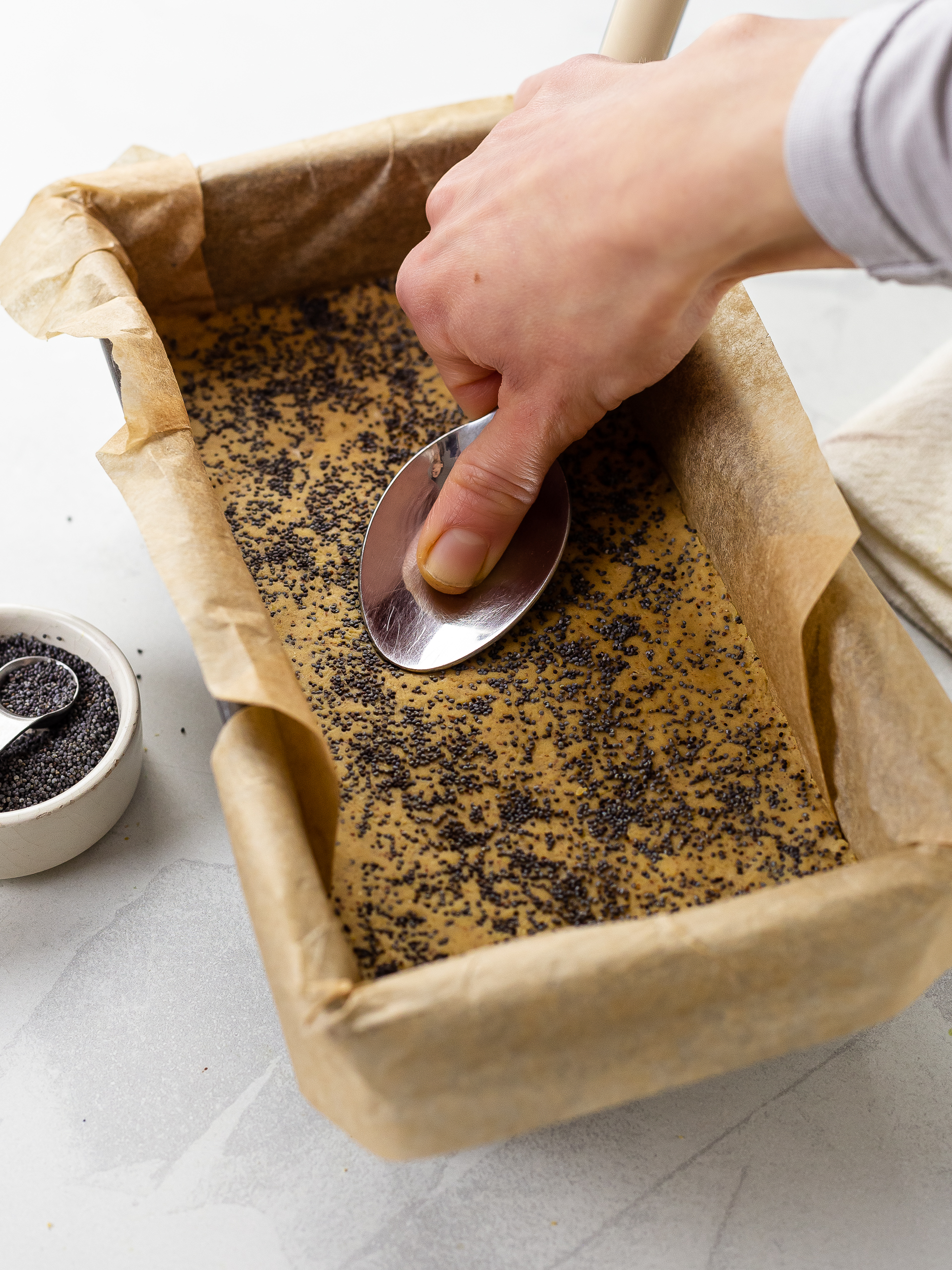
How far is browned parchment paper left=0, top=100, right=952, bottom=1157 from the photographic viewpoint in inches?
27.6

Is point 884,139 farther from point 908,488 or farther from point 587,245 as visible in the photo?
point 908,488

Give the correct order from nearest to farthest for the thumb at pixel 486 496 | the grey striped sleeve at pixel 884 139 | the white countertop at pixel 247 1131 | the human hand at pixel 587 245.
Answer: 1. the grey striped sleeve at pixel 884 139
2. the human hand at pixel 587 245
3. the white countertop at pixel 247 1131
4. the thumb at pixel 486 496

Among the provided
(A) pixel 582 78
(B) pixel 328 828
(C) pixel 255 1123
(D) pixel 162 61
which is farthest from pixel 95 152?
(C) pixel 255 1123

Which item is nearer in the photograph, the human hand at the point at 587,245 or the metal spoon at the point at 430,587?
the human hand at the point at 587,245

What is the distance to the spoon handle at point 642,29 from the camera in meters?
1.14

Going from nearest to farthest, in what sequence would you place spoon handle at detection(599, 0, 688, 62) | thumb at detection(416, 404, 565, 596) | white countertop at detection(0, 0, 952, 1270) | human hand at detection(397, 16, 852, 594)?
human hand at detection(397, 16, 852, 594) → white countertop at detection(0, 0, 952, 1270) → thumb at detection(416, 404, 565, 596) → spoon handle at detection(599, 0, 688, 62)

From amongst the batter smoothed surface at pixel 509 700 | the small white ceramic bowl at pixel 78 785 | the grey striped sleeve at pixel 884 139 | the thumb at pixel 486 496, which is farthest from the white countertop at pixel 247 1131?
the grey striped sleeve at pixel 884 139

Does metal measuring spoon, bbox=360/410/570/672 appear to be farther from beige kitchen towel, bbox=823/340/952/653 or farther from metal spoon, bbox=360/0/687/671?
beige kitchen towel, bbox=823/340/952/653

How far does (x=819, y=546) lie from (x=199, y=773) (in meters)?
0.66

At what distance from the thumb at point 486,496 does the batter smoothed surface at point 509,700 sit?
95 mm

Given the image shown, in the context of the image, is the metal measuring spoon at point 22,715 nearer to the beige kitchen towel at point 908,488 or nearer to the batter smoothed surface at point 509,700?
the batter smoothed surface at point 509,700

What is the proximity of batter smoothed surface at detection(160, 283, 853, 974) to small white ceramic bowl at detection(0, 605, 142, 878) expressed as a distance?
0.17 meters

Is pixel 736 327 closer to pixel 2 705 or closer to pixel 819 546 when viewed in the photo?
pixel 819 546

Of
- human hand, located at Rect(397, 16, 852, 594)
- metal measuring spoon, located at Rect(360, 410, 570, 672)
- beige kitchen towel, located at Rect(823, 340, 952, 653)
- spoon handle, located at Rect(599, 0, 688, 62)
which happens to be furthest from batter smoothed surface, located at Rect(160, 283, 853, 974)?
spoon handle, located at Rect(599, 0, 688, 62)
